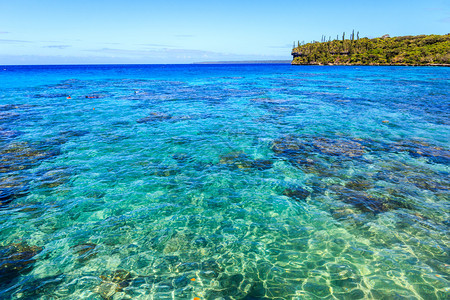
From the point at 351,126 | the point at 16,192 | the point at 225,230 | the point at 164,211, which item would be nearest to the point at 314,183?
the point at 225,230

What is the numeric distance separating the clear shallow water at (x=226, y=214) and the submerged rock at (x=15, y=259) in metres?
0.04

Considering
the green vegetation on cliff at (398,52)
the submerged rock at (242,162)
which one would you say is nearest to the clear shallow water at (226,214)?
the submerged rock at (242,162)

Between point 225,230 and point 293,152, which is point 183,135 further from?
point 225,230

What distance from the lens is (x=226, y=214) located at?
373 inches

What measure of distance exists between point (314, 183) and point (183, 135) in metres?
11.1

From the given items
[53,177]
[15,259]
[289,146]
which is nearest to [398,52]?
[289,146]

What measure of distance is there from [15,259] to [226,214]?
22.0 feet

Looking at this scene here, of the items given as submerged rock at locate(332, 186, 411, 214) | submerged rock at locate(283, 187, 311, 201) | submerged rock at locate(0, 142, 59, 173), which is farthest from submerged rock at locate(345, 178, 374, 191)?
submerged rock at locate(0, 142, 59, 173)

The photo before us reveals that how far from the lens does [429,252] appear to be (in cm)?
736

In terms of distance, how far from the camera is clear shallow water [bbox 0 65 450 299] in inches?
256

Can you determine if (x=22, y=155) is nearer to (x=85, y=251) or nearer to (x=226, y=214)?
(x=85, y=251)

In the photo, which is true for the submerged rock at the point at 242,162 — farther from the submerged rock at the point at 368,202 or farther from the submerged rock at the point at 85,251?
the submerged rock at the point at 85,251

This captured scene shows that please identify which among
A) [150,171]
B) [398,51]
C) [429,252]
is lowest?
[429,252]

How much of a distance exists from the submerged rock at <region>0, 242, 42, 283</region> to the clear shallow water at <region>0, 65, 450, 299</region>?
0.13 feet
